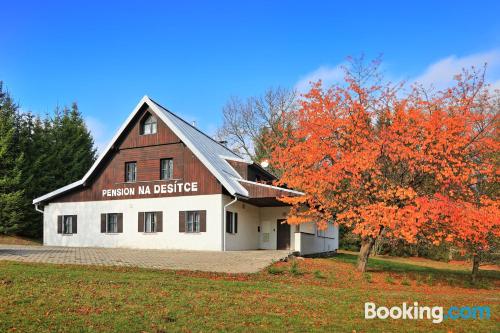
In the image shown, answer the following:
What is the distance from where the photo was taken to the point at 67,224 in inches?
1093

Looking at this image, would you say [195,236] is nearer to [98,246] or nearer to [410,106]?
[98,246]

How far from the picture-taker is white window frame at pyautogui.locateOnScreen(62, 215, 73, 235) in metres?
27.6

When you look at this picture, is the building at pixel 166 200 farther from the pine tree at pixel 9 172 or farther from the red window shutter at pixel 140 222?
the pine tree at pixel 9 172

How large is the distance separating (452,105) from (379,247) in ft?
81.3

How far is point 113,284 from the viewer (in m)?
10.8

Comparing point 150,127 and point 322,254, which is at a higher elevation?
point 150,127

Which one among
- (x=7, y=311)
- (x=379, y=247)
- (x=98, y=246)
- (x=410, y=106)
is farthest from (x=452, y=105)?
(x=379, y=247)

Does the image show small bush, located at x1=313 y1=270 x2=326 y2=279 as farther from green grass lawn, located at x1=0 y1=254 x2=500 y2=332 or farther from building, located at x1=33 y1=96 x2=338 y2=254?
building, located at x1=33 y1=96 x2=338 y2=254

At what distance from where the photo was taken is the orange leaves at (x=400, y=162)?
15562mm

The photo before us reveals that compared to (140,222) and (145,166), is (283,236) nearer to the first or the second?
(140,222)

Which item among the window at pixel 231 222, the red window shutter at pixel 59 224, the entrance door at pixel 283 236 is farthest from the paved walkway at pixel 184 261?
the red window shutter at pixel 59 224

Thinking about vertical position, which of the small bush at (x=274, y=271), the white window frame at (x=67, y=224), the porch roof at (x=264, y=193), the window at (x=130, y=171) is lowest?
the small bush at (x=274, y=271)

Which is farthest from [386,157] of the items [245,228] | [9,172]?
[9,172]

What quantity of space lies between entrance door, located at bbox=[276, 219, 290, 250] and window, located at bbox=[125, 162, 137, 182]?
8942 mm
